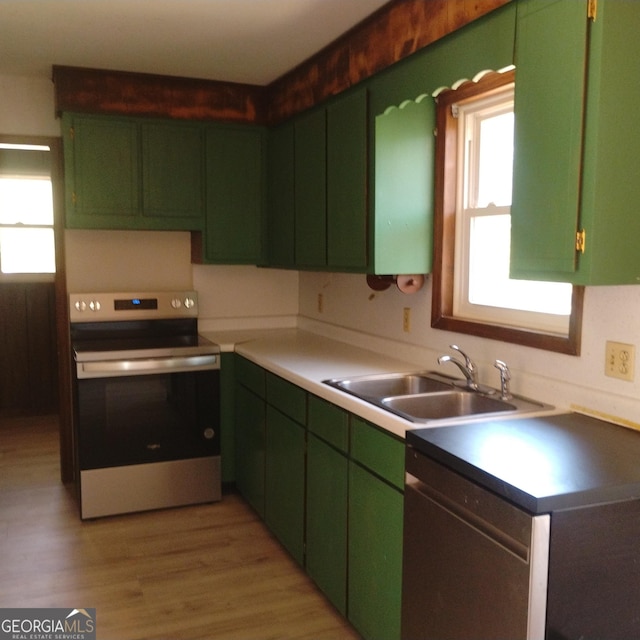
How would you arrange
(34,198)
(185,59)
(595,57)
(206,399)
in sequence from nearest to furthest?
(595,57)
(185,59)
(206,399)
(34,198)

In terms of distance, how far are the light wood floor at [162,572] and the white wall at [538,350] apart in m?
1.12

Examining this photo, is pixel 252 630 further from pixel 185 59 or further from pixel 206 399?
pixel 185 59

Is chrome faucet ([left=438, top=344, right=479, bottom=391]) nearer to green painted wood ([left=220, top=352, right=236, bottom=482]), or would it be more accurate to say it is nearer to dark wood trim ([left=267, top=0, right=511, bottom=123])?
dark wood trim ([left=267, top=0, right=511, bottom=123])

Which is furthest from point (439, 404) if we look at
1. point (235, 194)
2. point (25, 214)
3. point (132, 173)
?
point (25, 214)

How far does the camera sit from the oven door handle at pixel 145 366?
328cm

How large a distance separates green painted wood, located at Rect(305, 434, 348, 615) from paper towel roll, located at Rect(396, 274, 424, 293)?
0.77 metres

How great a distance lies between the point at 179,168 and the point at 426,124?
155cm

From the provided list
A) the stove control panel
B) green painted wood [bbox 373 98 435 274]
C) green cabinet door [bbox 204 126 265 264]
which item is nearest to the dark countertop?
green painted wood [bbox 373 98 435 274]

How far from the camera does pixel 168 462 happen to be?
3480 mm

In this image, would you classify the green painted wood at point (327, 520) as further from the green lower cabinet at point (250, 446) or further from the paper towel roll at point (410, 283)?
the paper towel roll at point (410, 283)

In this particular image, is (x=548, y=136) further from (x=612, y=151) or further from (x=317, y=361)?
(x=317, y=361)

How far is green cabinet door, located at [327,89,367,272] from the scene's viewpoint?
2.77 metres

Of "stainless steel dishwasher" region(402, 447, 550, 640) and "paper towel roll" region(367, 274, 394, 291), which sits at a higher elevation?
"paper towel roll" region(367, 274, 394, 291)

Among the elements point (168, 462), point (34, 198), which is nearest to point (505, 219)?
point (168, 462)
